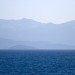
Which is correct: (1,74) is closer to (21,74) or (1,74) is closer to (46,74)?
(21,74)

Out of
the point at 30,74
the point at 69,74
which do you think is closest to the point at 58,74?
the point at 69,74

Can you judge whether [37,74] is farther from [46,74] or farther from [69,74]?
[69,74]

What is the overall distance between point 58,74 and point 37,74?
4.83 meters

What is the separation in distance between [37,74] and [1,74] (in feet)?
26.7

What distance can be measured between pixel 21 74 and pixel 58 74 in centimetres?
850

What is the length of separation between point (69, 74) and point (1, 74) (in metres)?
15.5

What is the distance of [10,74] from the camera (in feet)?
203

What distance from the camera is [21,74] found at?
62812 mm

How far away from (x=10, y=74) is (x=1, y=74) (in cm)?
204

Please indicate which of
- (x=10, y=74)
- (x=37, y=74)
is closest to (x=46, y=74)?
(x=37, y=74)

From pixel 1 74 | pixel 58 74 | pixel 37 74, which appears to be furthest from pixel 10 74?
pixel 58 74

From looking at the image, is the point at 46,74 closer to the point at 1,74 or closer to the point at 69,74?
the point at 69,74

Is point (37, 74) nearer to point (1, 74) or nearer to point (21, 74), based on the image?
point (21, 74)

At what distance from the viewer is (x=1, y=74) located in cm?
6134
